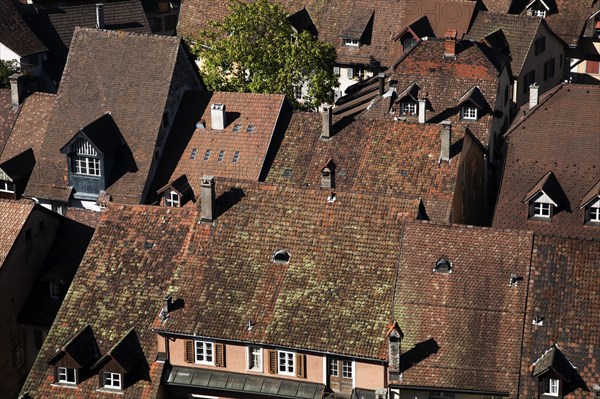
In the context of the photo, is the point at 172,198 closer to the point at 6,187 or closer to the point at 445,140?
the point at 6,187

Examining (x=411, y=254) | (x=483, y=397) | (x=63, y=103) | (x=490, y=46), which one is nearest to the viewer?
(x=483, y=397)

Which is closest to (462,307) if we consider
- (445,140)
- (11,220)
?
(445,140)

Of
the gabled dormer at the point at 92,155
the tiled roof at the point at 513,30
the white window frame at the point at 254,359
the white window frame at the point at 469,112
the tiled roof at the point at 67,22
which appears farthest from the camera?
the tiled roof at the point at 67,22

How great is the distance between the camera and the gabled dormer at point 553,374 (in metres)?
68.4

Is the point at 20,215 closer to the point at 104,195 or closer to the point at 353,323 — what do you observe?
the point at 104,195

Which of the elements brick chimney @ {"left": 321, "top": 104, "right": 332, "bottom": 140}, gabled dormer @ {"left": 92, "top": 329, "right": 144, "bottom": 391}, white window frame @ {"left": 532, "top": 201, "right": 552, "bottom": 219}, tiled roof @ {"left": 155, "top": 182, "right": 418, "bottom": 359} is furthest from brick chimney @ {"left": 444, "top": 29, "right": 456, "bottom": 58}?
gabled dormer @ {"left": 92, "top": 329, "right": 144, "bottom": 391}

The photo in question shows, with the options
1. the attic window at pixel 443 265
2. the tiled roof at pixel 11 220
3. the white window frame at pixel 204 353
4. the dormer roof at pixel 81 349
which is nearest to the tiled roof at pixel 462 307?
the attic window at pixel 443 265

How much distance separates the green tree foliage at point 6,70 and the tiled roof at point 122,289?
123 ft

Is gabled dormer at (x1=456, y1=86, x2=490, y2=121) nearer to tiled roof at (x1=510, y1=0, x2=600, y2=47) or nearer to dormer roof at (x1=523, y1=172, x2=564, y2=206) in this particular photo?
dormer roof at (x1=523, y1=172, x2=564, y2=206)

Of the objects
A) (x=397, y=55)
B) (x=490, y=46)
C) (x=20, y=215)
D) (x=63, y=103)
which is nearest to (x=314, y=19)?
(x=397, y=55)

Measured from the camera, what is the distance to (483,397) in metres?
69.8

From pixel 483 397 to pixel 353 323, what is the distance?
737 cm

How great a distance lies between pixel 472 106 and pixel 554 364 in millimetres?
36873

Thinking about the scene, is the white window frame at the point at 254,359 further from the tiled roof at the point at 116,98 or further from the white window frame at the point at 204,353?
the tiled roof at the point at 116,98
